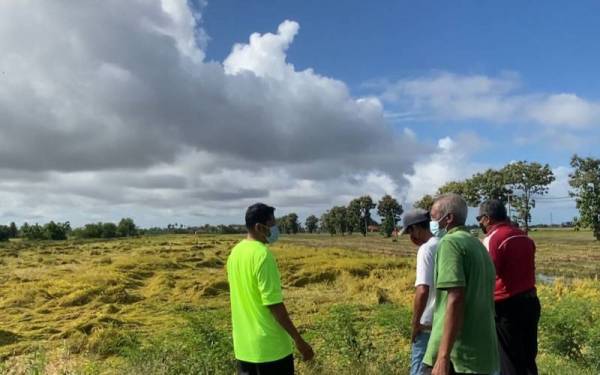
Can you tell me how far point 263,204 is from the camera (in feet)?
9.52

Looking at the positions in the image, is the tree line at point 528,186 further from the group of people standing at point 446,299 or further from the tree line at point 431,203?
the group of people standing at point 446,299

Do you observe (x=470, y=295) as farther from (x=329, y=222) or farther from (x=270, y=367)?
(x=329, y=222)

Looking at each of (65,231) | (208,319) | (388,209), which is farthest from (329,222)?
(208,319)

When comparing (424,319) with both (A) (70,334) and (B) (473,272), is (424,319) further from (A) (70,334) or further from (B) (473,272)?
(A) (70,334)

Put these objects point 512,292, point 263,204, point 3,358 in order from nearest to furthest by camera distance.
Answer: point 263,204
point 512,292
point 3,358

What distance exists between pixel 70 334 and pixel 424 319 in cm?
796

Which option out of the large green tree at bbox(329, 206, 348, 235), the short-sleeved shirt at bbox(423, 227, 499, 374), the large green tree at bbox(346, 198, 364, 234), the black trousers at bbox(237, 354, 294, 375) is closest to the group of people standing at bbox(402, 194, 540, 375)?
the short-sleeved shirt at bbox(423, 227, 499, 374)

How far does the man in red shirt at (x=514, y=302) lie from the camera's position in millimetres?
3504

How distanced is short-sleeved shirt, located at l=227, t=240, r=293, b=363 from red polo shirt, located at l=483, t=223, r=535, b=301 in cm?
158

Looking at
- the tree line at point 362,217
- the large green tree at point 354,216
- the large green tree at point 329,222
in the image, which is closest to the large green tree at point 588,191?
the tree line at point 362,217

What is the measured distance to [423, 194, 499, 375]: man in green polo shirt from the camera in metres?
2.34

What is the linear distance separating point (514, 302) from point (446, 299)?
1.29m

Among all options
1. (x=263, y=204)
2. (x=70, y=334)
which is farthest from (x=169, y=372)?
(x=70, y=334)

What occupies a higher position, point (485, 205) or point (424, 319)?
point (485, 205)
